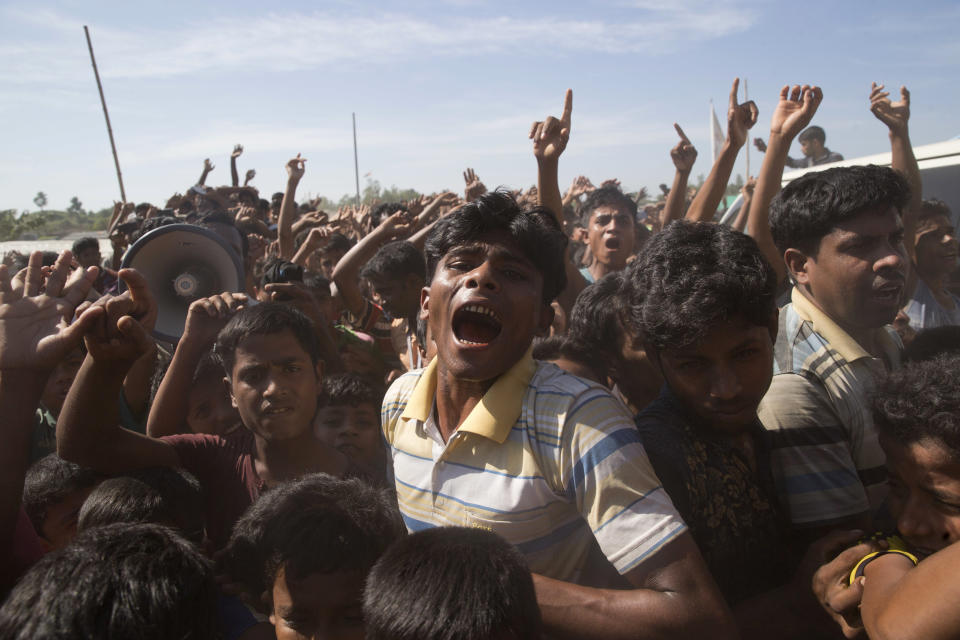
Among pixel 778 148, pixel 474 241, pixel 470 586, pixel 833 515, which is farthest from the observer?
pixel 778 148

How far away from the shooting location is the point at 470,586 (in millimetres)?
1273

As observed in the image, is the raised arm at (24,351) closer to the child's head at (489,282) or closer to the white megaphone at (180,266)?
the child's head at (489,282)

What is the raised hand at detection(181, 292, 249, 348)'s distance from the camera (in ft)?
9.27

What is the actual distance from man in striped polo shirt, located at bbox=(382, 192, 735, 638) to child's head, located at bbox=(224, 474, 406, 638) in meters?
0.19

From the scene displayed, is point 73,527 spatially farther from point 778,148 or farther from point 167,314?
point 778,148

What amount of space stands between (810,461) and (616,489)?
608 mm

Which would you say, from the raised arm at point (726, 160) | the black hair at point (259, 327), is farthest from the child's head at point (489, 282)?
the raised arm at point (726, 160)

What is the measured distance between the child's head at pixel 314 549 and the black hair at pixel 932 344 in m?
1.79

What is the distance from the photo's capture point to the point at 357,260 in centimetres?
470

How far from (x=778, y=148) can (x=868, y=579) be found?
213 centimetres

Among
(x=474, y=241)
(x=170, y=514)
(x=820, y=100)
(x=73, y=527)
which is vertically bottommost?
(x=73, y=527)

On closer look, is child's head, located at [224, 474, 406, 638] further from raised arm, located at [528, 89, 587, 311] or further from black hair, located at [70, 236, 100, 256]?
black hair, located at [70, 236, 100, 256]

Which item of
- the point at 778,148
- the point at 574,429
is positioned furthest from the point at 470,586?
the point at 778,148

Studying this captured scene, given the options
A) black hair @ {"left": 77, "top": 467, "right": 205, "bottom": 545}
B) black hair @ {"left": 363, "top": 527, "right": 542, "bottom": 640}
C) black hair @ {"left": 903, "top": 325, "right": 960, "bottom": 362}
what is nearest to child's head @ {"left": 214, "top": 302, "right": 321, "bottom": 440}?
black hair @ {"left": 77, "top": 467, "right": 205, "bottom": 545}
